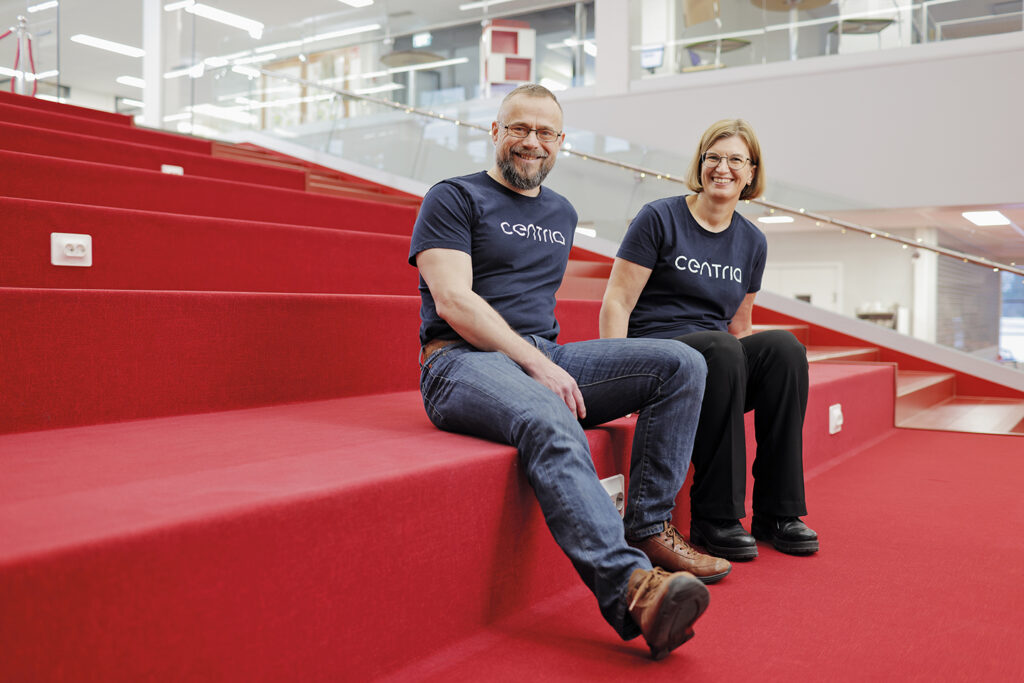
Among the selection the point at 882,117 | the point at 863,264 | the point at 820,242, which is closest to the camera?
the point at 863,264

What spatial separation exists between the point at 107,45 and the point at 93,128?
919cm

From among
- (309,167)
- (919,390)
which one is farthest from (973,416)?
(309,167)

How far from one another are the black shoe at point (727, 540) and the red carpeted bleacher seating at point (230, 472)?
0.50ft

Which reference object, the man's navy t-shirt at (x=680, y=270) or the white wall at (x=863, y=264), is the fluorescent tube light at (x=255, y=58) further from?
the man's navy t-shirt at (x=680, y=270)

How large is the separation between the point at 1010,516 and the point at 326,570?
1.75 m

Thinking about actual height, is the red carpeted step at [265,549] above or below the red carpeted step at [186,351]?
below

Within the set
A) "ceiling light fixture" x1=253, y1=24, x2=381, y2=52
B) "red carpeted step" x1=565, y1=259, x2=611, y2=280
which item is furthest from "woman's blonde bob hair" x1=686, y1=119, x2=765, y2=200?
"ceiling light fixture" x1=253, y1=24, x2=381, y2=52

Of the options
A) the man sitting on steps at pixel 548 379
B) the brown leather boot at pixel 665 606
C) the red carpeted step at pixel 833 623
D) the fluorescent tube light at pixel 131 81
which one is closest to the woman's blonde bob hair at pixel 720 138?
the man sitting on steps at pixel 548 379

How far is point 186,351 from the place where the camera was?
1.55 metres

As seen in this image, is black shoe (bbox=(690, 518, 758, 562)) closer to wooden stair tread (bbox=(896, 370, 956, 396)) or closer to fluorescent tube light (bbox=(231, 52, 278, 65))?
wooden stair tread (bbox=(896, 370, 956, 396))

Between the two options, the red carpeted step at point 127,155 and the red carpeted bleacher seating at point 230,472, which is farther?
the red carpeted step at point 127,155

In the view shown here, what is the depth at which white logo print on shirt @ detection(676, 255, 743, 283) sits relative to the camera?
70.0 inches

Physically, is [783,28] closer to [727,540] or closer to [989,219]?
[989,219]

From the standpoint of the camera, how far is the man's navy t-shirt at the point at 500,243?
1461 millimetres
